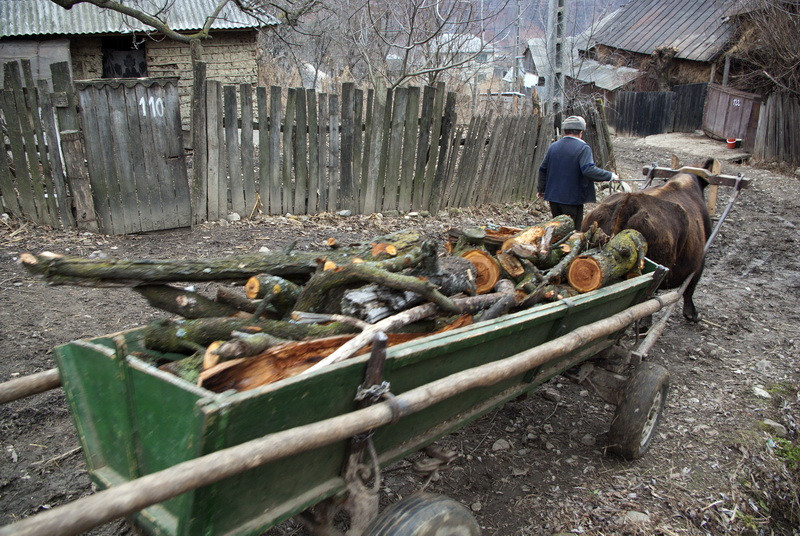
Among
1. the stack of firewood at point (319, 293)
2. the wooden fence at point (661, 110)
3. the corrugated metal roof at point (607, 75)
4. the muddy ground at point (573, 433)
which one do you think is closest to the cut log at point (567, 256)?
the stack of firewood at point (319, 293)

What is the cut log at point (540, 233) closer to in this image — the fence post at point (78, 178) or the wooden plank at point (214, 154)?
the wooden plank at point (214, 154)

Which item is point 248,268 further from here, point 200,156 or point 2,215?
point 2,215

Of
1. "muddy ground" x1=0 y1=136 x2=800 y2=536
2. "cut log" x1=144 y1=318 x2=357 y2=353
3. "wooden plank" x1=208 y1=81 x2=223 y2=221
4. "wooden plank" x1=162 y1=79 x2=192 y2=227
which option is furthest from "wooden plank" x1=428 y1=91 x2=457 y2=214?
"cut log" x1=144 y1=318 x2=357 y2=353

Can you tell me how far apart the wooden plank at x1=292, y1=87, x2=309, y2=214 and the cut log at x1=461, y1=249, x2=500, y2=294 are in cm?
425

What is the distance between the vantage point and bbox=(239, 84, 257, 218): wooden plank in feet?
23.0

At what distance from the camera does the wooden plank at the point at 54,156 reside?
6215mm

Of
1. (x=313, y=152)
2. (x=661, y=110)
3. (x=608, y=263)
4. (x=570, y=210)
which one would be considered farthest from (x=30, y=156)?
(x=661, y=110)

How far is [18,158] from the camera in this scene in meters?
6.38

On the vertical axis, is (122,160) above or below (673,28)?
below

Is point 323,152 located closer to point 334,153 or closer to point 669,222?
point 334,153

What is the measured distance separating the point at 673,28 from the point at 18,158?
87.1ft

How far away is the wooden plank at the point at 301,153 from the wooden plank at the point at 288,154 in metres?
0.05

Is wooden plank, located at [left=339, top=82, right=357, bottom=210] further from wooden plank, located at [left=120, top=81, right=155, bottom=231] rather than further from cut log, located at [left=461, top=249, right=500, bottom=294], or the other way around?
cut log, located at [left=461, top=249, right=500, bottom=294]

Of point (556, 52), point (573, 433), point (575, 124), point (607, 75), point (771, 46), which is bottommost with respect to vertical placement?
point (573, 433)
